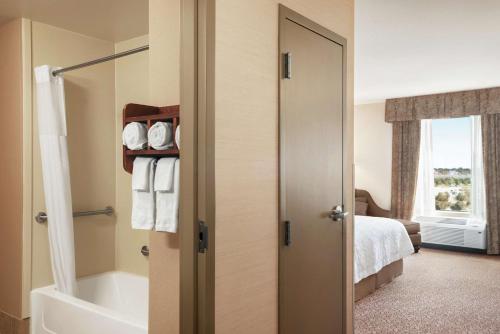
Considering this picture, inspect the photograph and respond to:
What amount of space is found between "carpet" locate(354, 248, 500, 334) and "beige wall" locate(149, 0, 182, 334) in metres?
2.13

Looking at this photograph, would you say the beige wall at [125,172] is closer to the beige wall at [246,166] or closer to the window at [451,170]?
the beige wall at [246,166]

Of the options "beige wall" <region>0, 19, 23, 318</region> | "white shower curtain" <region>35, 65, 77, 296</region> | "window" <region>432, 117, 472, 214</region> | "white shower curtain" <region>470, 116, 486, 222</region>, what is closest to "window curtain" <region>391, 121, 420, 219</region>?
"window" <region>432, 117, 472, 214</region>

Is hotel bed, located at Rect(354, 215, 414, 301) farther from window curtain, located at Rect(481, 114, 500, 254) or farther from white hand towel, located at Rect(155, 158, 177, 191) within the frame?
white hand towel, located at Rect(155, 158, 177, 191)

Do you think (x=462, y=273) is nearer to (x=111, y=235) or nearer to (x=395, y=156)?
(x=395, y=156)

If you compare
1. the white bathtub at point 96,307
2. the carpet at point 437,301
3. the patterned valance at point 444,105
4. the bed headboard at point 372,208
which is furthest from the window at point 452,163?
the white bathtub at point 96,307

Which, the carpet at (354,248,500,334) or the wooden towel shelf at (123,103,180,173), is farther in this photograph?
the carpet at (354,248,500,334)

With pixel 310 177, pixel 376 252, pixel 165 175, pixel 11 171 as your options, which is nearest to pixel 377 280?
pixel 376 252

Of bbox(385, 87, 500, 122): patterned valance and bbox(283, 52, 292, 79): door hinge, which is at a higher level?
bbox(385, 87, 500, 122): patterned valance

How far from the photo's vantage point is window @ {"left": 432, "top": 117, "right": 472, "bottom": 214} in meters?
6.43

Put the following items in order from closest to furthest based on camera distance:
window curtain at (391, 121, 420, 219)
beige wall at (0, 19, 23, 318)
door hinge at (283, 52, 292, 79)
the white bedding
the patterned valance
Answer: door hinge at (283, 52, 292, 79) < beige wall at (0, 19, 23, 318) < the white bedding < the patterned valance < window curtain at (391, 121, 420, 219)

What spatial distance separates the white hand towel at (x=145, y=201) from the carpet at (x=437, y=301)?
7.67 feet

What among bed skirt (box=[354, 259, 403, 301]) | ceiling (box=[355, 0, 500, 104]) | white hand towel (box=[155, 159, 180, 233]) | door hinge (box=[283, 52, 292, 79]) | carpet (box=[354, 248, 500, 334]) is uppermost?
ceiling (box=[355, 0, 500, 104])

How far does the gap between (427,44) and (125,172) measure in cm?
300

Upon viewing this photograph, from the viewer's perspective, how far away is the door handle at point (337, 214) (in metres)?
2.22
